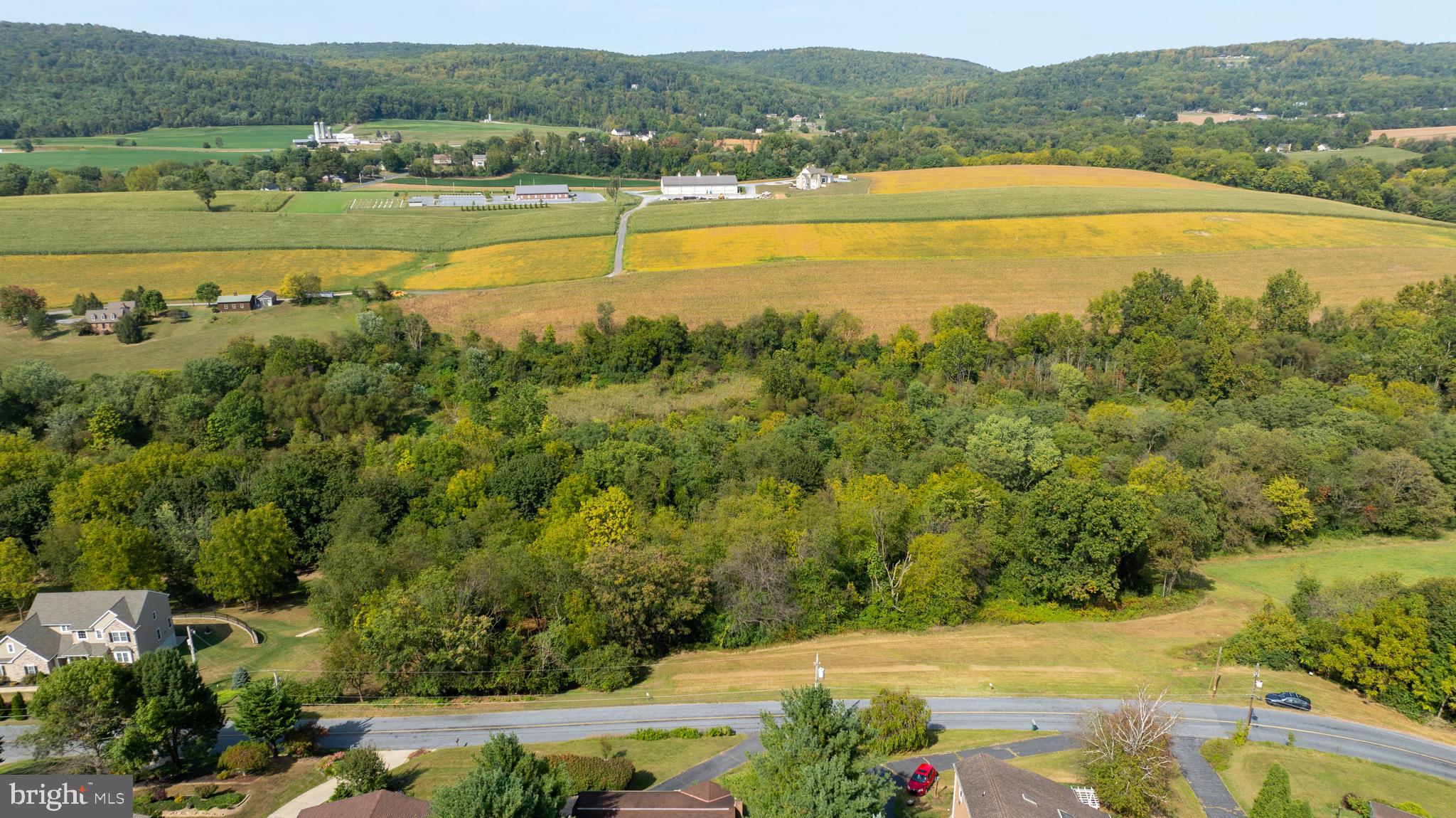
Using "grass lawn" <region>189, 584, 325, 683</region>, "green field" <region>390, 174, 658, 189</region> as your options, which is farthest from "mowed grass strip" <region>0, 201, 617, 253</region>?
"grass lawn" <region>189, 584, 325, 683</region>

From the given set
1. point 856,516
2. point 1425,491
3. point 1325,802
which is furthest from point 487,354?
point 1425,491

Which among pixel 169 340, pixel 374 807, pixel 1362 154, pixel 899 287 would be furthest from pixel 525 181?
pixel 1362 154

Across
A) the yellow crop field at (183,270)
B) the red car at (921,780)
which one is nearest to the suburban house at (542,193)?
the yellow crop field at (183,270)

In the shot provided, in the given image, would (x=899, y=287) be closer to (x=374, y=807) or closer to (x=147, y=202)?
(x=374, y=807)

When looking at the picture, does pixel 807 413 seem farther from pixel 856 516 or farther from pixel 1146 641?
pixel 1146 641

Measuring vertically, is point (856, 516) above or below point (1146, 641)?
above

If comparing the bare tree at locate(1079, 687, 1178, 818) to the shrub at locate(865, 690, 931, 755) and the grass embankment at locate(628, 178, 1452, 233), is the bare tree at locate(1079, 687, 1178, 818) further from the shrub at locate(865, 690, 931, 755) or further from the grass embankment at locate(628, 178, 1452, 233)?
the grass embankment at locate(628, 178, 1452, 233)
